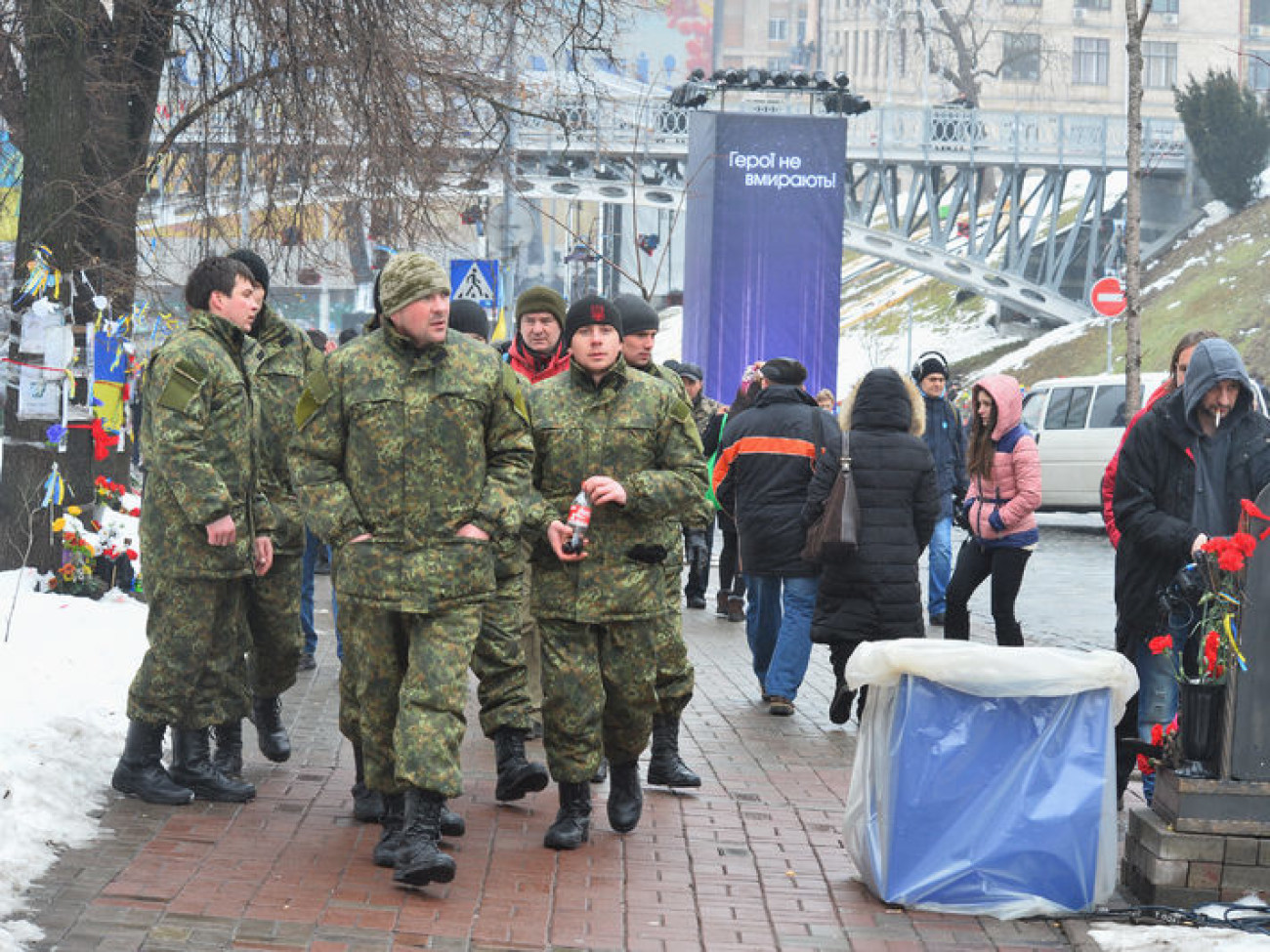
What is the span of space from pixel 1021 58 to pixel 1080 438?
73001mm

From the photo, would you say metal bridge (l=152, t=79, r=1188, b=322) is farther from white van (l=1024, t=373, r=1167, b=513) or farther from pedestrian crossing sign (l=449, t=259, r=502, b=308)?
pedestrian crossing sign (l=449, t=259, r=502, b=308)

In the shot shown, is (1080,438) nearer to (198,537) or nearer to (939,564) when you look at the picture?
(939,564)

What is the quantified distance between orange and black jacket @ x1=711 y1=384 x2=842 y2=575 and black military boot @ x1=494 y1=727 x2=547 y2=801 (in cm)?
287

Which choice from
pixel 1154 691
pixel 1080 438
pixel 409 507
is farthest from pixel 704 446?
pixel 1080 438

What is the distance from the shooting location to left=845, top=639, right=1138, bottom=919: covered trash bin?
5.73 m

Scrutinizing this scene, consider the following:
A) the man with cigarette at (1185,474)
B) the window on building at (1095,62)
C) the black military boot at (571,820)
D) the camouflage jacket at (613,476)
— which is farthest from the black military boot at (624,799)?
the window on building at (1095,62)

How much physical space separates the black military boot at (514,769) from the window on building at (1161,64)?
98592 millimetres

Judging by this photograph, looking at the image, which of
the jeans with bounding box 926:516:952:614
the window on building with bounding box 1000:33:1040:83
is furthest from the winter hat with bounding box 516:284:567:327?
the window on building with bounding box 1000:33:1040:83

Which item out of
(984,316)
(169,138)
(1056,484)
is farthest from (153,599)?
(984,316)

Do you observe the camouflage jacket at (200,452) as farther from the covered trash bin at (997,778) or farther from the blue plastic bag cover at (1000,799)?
the blue plastic bag cover at (1000,799)

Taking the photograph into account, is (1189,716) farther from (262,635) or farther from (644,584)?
(262,635)

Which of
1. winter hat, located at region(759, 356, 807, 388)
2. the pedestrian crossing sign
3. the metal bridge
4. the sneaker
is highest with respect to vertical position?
the metal bridge

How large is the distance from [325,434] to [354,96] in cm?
657

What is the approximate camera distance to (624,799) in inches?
262
